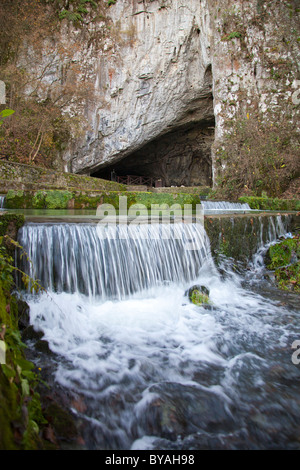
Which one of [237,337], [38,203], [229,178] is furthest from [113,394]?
[229,178]

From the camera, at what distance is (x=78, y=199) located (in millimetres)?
7797

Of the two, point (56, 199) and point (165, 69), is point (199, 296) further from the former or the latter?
point (165, 69)

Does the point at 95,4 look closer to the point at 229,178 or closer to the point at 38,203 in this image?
the point at 229,178

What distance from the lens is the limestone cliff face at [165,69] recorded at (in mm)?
13648

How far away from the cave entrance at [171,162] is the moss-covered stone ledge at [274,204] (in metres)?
13.4

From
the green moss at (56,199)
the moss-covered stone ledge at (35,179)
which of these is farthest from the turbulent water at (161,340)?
the moss-covered stone ledge at (35,179)

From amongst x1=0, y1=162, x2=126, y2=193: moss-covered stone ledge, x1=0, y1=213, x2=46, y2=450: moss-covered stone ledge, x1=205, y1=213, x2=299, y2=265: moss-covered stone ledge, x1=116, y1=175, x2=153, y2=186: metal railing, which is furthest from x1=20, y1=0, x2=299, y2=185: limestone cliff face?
x1=0, y1=213, x2=46, y2=450: moss-covered stone ledge

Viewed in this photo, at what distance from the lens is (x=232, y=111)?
1448 centimetres

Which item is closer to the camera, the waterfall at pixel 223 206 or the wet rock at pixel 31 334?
the wet rock at pixel 31 334
